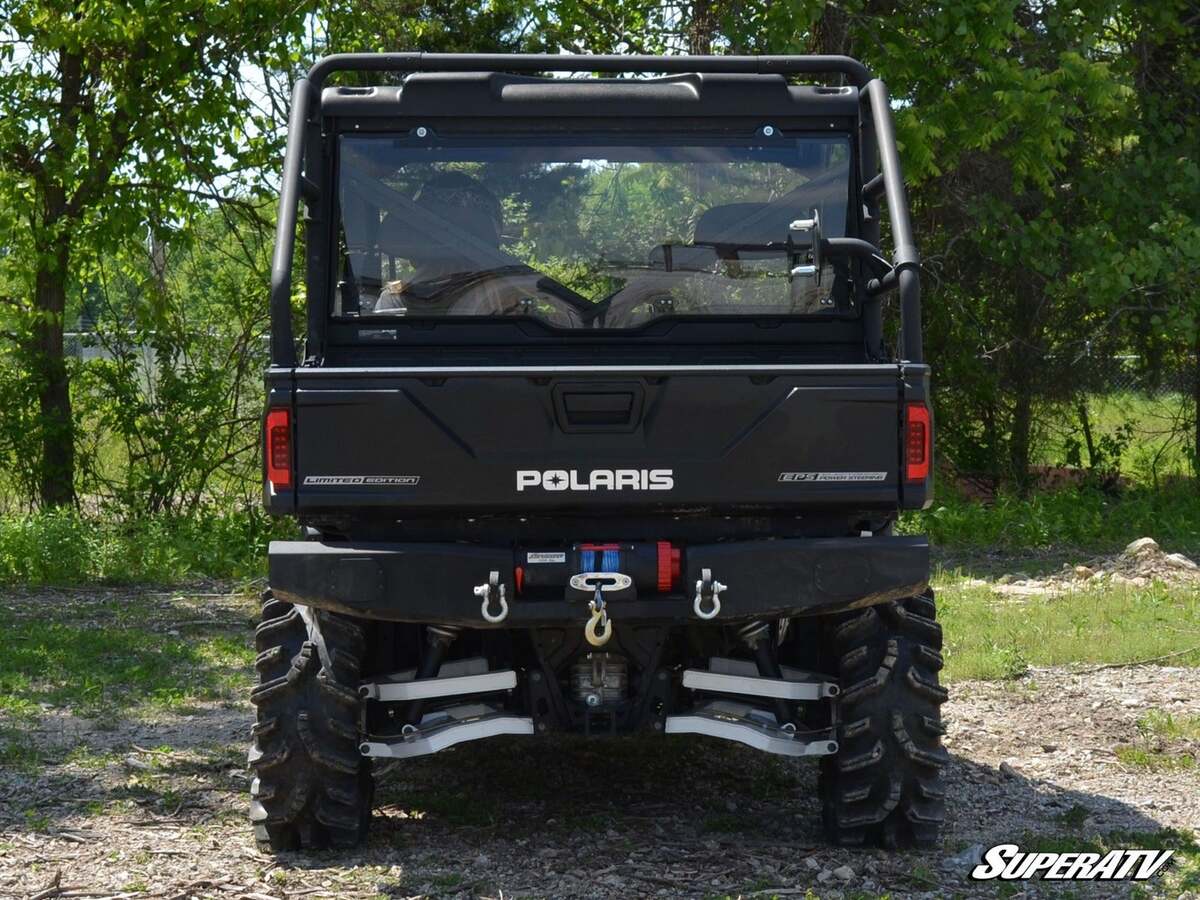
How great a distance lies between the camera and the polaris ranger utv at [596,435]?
186 inches

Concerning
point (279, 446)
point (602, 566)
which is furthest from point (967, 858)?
point (279, 446)

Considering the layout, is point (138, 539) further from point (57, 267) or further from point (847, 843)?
point (847, 843)

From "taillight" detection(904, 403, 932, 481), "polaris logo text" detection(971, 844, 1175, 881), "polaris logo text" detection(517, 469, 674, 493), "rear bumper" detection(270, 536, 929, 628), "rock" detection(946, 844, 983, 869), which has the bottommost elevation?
"rock" detection(946, 844, 983, 869)

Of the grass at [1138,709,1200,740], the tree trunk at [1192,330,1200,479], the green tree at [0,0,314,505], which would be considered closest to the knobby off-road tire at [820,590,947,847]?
the grass at [1138,709,1200,740]

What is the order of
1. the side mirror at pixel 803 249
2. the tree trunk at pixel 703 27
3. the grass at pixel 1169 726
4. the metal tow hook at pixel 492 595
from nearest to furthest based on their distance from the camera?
the metal tow hook at pixel 492 595, the side mirror at pixel 803 249, the grass at pixel 1169 726, the tree trunk at pixel 703 27

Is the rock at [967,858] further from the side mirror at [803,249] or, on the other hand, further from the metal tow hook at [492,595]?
the side mirror at [803,249]

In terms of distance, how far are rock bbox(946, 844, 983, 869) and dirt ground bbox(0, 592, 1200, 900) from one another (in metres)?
0.02

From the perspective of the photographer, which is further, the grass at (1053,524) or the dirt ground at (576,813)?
the grass at (1053,524)

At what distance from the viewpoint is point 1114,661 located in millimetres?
8023

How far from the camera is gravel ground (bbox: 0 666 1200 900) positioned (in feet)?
15.5

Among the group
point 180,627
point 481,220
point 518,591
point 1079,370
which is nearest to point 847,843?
point 518,591

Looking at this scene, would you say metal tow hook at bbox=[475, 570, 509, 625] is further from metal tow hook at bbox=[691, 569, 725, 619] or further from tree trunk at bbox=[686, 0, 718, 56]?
tree trunk at bbox=[686, 0, 718, 56]

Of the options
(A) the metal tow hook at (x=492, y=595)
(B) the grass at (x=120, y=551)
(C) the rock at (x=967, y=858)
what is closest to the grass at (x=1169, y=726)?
(C) the rock at (x=967, y=858)

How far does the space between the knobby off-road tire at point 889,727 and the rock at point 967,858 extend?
0.09m
